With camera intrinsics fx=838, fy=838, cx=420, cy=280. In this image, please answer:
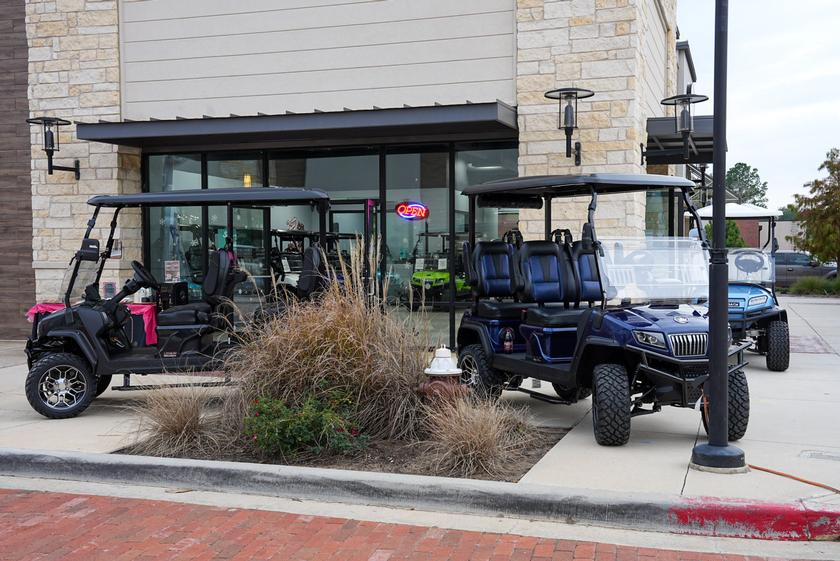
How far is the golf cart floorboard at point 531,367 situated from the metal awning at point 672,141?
16.6 feet

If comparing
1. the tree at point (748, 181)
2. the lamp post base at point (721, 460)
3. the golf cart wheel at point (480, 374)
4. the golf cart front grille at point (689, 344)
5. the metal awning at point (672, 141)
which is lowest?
the lamp post base at point (721, 460)

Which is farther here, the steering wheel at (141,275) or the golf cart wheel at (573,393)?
the steering wheel at (141,275)

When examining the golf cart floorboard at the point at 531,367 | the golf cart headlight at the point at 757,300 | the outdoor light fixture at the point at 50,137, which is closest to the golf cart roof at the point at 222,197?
the golf cart floorboard at the point at 531,367

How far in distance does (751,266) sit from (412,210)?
4965 millimetres

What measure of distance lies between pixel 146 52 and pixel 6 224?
3769mm

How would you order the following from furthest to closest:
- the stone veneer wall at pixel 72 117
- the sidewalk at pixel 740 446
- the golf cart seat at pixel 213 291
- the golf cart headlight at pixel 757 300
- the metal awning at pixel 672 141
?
the stone veneer wall at pixel 72 117 → the metal awning at pixel 672 141 → the golf cart headlight at pixel 757 300 → the golf cart seat at pixel 213 291 → the sidewalk at pixel 740 446

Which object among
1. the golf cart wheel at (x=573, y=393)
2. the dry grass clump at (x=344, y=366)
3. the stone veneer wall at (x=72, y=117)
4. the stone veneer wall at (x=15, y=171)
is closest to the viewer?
the dry grass clump at (x=344, y=366)

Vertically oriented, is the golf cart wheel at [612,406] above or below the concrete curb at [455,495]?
above

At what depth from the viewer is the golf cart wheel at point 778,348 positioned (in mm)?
10344

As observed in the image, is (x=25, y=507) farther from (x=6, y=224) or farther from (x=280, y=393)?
(x=6, y=224)

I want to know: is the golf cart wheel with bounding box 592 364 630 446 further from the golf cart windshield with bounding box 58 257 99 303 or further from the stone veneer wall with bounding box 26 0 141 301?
the stone veneer wall with bounding box 26 0 141 301

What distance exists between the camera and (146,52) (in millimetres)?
13328

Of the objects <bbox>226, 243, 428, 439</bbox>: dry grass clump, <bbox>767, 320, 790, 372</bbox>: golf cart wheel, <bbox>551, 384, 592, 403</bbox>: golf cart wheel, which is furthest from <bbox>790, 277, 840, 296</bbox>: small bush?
<bbox>226, 243, 428, 439</bbox>: dry grass clump

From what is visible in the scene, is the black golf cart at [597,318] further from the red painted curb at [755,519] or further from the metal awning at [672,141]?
the metal awning at [672,141]
